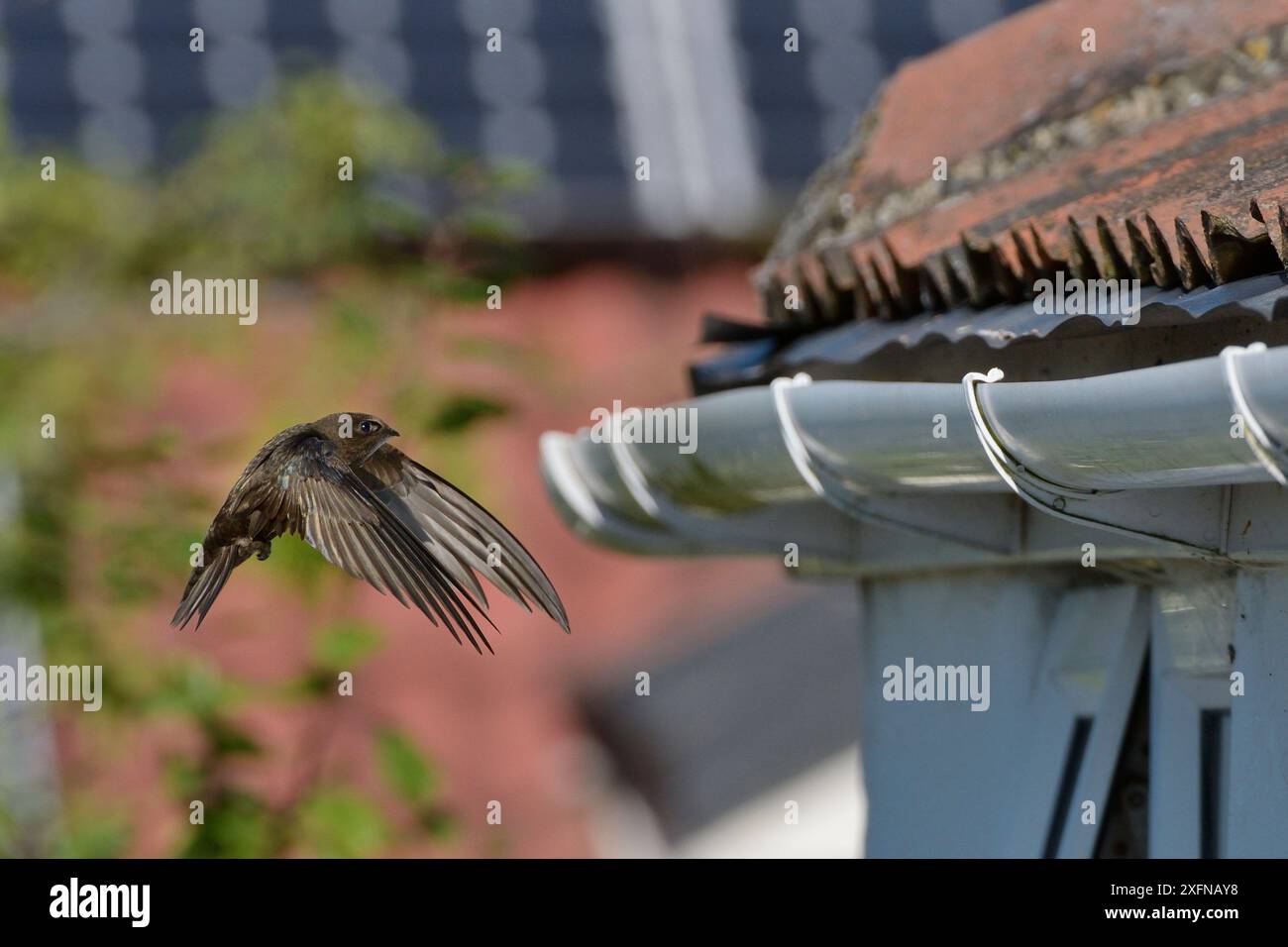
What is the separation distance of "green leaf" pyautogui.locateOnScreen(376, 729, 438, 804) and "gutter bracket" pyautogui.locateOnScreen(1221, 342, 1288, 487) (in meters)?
3.67

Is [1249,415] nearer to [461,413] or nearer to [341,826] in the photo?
[461,413]

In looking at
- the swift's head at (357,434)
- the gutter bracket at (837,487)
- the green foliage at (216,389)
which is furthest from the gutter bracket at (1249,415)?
the green foliage at (216,389)

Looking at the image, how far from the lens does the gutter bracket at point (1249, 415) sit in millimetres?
1860

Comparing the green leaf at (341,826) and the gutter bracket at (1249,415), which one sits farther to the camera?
the green leaf at (341,826)

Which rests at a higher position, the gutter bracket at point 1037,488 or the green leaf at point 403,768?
the gutter bracket at point 1037,488

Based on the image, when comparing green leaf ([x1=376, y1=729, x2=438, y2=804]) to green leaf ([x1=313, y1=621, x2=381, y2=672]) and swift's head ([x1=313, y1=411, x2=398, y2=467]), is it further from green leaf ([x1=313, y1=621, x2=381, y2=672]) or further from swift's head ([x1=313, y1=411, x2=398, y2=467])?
swift's head ([x1=313, y1=411, x2=398, y2=467])

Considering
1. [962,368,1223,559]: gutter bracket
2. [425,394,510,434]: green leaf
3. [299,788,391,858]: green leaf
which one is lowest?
[299,788,391,858]: green leaf

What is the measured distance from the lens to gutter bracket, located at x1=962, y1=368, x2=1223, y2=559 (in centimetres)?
225

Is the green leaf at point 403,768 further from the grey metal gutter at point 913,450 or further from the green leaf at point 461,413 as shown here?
the grey metal gutter at point 913,450

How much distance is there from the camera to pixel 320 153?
611cm

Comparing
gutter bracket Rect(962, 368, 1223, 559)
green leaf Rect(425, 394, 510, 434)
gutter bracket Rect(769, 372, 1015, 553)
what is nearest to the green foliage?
green leaf Rect(425, 394, 510, 434)

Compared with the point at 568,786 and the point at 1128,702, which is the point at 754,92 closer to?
the point at 568,786

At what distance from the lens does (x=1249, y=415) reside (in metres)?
1.87

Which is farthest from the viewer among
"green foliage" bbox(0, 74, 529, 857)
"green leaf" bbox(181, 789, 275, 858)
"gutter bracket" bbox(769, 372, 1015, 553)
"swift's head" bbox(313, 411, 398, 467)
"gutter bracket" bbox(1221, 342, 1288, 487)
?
"green foliage" bbox(0, 74, 529, 857)
